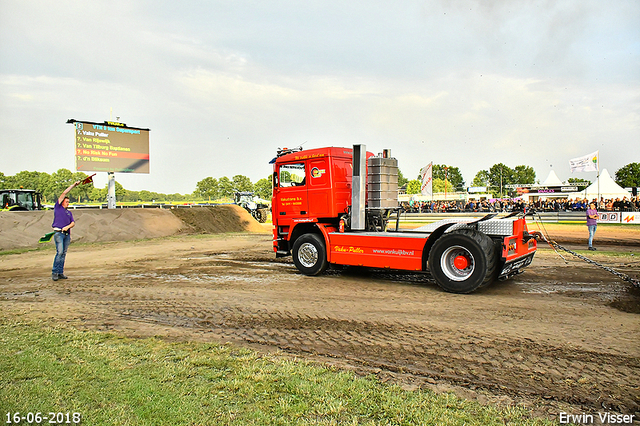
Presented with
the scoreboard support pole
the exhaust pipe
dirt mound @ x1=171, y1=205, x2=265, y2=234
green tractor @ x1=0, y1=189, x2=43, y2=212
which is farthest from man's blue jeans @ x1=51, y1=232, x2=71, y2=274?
the scoreboard support pole

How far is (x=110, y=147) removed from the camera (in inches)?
1057

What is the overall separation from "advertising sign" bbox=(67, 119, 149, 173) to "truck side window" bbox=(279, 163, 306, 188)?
2113 centimetres

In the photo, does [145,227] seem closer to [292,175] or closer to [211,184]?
[292,175]

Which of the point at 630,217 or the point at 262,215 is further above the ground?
the point at 262,215

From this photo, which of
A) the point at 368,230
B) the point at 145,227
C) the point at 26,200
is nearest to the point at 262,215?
the point at 145,227

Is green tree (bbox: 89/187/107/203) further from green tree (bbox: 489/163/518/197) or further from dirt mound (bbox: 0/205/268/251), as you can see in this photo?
green tree (bbox: 489/163/518/197)

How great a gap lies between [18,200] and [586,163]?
42.7 metres

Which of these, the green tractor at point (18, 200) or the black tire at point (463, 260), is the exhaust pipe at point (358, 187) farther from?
the green tractor at point (18, 200)

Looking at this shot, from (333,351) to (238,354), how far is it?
43.7 inches

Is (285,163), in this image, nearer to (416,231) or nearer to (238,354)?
(416,231)

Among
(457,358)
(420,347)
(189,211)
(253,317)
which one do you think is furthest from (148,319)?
(189,211)

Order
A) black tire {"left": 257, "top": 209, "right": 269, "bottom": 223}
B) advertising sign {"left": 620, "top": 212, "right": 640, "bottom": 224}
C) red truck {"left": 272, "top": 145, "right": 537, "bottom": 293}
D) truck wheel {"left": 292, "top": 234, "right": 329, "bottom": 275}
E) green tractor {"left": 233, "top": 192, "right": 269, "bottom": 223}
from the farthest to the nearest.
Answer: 1. green tractor {"left": 233, "top": 192, "right": 269, "bottom": 223}
2. black tire {"left": 257, "top": 209, "right": 269, "bottom": 223}
3. advertising sign {"left": 620, "top": 212, "right": 640, "bottom": 224}
4. truck wheel {"left": 292, "top": 234, "right": 329, "bottom": 275}
5. red truck {"left": 272, "top": 145, "right": 537, "bottom": 293}

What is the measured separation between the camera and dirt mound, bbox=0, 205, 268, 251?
59.0 feet

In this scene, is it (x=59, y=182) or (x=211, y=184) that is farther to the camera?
(x=211, y=184)
